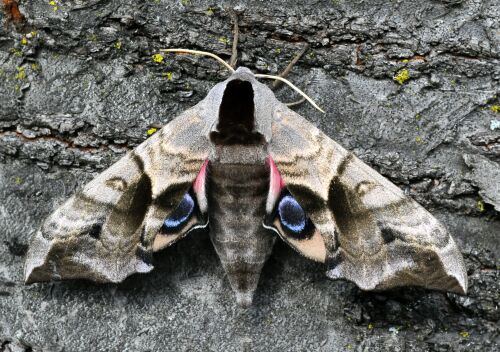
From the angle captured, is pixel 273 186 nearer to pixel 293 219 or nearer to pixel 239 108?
pixel 293 219

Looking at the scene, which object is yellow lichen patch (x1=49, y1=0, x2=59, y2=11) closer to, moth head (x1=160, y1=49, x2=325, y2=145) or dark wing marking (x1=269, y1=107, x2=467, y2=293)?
moth head (x1=160, y1=49, x2=325, y2=145)

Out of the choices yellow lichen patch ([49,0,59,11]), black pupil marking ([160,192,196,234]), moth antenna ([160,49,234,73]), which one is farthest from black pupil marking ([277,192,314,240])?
yellow lichen patch ([49,0,59,11])

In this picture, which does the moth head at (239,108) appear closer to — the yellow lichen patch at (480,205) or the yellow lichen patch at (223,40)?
the yellow lichen patch at (223,40)

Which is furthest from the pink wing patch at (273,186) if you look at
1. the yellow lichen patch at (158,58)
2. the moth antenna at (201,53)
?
the yellow lichen patch at (158,58)

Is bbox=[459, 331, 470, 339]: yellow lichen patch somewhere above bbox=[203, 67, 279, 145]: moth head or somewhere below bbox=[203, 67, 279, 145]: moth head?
below

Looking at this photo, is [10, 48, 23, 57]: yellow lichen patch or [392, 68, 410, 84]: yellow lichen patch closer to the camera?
[392, 68, 410, 84]: yellow lichen patch

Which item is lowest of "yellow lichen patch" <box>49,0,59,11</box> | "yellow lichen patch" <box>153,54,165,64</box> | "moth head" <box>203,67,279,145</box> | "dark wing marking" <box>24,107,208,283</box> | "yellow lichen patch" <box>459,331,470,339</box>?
"yellow lichen patch" <box>459,331,470,339</box>

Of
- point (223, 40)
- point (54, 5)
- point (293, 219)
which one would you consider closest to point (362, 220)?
point (293, 219)
